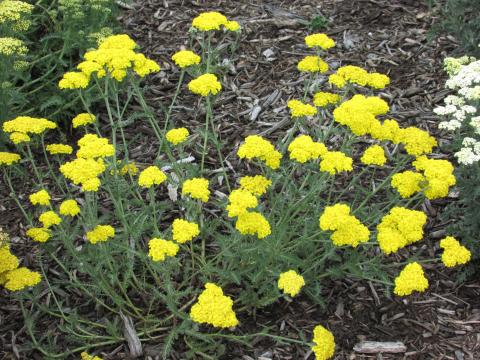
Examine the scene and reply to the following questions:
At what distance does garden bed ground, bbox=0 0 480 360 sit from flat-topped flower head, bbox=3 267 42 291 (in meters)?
0.49

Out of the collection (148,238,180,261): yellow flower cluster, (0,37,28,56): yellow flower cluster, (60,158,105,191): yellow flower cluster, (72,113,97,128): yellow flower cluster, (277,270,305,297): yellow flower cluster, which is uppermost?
(0,37,28,56): yellow flower cluster

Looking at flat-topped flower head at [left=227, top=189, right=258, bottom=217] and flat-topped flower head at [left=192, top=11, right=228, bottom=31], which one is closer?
flat-topped flower head at [left=227, top=189, right=258, bottom=217]

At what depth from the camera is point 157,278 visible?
3.68 meters

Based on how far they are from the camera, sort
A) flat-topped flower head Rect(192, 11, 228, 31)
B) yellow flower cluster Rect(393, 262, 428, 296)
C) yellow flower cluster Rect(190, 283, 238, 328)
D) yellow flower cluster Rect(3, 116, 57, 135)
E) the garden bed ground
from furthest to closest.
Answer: flat-topped flower head Rect(192, 11, 228, 31), the garden bed ground, yellow flower cluster Rect(3, 116, 57, 135), yellow flower cluster Rect(393, 262, 428, 296), yellow flower cluster Rect(190, 283, 238, 328)

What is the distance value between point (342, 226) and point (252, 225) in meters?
0.51

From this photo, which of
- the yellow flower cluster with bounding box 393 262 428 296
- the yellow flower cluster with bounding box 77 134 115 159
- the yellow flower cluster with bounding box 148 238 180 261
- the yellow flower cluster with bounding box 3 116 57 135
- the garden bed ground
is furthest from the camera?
the garden bed ground

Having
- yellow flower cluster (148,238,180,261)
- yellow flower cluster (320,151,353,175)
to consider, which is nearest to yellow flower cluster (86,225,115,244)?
yellow flower cluster (148,238,180,261)

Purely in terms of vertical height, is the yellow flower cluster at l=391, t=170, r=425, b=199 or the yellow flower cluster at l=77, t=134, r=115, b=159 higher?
the yellow flower cluster at l=77, t=134, r=115, b=159

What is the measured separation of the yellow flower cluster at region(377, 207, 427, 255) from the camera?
3143 mm

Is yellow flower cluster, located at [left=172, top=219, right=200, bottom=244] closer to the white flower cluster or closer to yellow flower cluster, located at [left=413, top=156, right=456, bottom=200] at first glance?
yellow flower cluster, located at [left=413, top=156, right=456, bottom=200]

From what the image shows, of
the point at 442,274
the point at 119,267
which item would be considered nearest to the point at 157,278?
the point at 119,267

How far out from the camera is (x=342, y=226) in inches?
126

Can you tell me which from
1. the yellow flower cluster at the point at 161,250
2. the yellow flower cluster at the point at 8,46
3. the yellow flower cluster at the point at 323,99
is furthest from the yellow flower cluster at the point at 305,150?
the yellow flower cluster at the point at 8,46

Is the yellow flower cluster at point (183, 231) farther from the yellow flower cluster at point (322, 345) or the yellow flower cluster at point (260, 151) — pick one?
the yellow flower cluster at point (322, 345)
